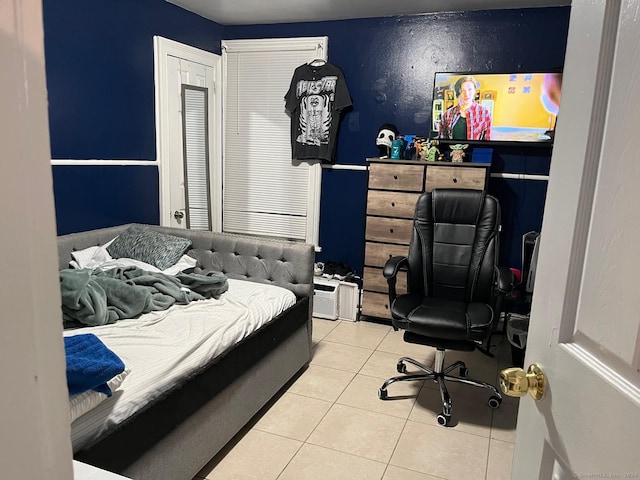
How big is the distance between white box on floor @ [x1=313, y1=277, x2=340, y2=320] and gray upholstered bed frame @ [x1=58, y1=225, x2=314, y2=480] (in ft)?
3.13

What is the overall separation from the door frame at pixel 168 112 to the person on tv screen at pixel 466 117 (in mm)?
2073

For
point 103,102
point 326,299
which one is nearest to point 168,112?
point 103,102

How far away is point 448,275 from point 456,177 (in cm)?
92

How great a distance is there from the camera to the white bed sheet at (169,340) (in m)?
1.65

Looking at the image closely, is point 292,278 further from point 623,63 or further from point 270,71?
point 623,63

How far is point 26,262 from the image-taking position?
19.3 inches

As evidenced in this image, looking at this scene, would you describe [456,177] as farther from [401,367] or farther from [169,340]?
[169,340]

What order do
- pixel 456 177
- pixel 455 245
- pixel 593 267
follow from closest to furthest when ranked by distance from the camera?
pixel 593 267 < pixel 455 245 < pixel 456 177

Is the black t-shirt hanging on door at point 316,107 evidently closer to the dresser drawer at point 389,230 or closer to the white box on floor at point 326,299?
the dresser drawer at point 389,230

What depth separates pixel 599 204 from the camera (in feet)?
Result: 2.39

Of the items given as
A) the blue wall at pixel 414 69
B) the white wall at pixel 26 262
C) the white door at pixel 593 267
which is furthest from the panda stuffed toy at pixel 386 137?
the white wall at pixel 26 262

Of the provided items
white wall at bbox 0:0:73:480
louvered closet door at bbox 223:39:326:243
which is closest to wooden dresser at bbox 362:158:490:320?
louvered closet door at bbox 223:39:326:243

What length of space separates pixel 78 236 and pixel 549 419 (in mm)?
2940

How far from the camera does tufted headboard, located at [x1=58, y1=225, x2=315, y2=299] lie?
3.06 m
